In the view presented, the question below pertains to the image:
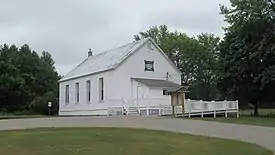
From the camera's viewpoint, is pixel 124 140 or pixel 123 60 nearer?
pixel 124 140

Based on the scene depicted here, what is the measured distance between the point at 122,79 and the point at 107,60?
14.0 ft

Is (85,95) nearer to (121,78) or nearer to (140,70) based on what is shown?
(121,78)

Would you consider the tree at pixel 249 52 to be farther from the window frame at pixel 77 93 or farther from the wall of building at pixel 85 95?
the window frame at pixel 77 93

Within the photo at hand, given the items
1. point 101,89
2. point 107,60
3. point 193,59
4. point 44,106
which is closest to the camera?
point 101,89

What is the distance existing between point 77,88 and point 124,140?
32.8 meters

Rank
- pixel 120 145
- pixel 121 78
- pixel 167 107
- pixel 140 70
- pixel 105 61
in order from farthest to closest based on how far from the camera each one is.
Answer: pixel 105 61 < pixel 140 70 < pixel 121 78 < pixel 167 107 < pixel 120 145

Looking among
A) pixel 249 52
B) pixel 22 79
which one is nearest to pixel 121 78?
pixel 249 52

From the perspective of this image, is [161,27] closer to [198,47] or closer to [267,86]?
[198,47]

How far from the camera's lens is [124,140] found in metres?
15.3

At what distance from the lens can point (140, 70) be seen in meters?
42.6

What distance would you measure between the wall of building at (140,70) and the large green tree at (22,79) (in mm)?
16170

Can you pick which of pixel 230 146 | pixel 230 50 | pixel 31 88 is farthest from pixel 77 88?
pixel 230 146

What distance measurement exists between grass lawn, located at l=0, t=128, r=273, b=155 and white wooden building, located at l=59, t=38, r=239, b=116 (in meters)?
19.8

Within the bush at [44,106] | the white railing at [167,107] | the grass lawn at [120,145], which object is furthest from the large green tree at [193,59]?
the grass lawn at [120,145]
